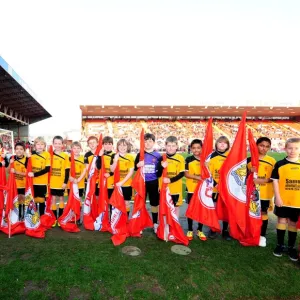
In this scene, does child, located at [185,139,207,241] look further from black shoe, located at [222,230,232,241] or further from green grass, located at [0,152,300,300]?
black shoe, located at [222,230,232,241]

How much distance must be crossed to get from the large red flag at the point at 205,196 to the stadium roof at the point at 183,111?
39843 mm

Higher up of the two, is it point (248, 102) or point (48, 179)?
point (248, 102)

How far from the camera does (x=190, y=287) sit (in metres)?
2.69

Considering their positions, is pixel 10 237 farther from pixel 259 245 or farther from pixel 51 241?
pixel 259 245

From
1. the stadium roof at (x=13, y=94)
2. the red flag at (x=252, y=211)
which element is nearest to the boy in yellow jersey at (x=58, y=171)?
the red flag at (x=252, y=211)

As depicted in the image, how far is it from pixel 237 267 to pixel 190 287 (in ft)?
2.93

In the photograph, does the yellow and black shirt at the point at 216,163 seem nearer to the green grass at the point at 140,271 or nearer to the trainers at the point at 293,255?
the green grass at the point at 140,271

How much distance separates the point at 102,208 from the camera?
4387 millimetres

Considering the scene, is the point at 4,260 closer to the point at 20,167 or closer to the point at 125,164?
the point at 20,167

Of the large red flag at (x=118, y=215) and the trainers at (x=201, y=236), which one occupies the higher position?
the large red flag at (x=118, y=215)

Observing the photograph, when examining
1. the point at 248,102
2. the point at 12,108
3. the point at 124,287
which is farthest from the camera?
the point at 248,102

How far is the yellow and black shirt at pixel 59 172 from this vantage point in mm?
4625

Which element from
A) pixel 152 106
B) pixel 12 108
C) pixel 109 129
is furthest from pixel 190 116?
pixel 12 108

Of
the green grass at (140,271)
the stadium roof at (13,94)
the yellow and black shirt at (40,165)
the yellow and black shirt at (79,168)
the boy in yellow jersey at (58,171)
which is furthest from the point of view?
the stadium roof at (13,94)
